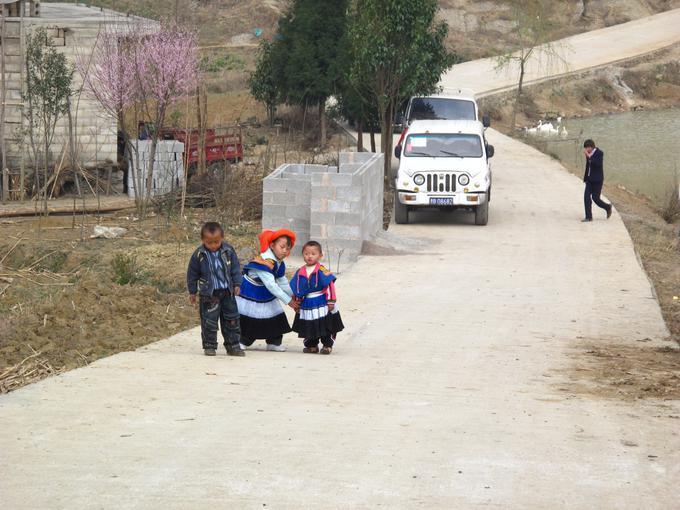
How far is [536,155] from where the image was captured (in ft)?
112

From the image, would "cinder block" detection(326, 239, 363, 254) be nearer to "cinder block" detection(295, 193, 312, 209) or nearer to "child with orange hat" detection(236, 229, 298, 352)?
"cinder block" detection(295, 193, 312, 209)

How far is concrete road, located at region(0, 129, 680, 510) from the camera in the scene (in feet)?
20.5

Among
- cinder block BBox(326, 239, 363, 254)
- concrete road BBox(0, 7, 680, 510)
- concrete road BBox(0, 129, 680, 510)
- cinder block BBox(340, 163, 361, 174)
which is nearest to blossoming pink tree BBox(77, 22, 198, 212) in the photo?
cinder block BBox(340, 163, 361, 174)

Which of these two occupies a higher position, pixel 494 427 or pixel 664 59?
pixel 664 59

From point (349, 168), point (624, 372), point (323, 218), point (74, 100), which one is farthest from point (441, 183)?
point (624, 372)

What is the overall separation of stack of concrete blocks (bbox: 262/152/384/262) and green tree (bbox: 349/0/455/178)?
785 cm

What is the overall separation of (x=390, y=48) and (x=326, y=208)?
933cm

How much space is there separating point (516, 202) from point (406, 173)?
4.26 m

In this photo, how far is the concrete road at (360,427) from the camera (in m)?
6.25

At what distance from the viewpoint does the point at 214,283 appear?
10273 millimetres

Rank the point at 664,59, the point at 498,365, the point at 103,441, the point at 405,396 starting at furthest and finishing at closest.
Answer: the point at 664,59, the point at 498,365, the point at 405,396, the point at 103,441

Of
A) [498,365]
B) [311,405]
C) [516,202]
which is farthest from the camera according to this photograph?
[516,202]

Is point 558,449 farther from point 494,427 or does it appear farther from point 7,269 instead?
point 7,269

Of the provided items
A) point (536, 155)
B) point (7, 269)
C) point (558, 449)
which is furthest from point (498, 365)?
point (536, 155)
